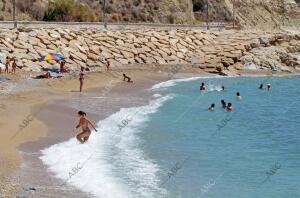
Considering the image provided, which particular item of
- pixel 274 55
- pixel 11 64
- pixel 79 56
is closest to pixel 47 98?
pixel 11 64

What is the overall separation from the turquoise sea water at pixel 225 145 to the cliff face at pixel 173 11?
78.2ft

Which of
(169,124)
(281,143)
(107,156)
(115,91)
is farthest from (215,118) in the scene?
(107,156)

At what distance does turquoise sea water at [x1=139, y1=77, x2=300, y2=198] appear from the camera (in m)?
17.6

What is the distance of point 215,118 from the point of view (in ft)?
101

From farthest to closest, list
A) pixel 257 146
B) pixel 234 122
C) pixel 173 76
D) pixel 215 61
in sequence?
1. pixel 215 61
2. pixel 173 76
3. pixel 234 122
4. pixel 257 146

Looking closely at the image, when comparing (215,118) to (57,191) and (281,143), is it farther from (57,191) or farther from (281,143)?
(57,191)

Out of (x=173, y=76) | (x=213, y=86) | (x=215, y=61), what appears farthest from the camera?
(x=215, y=61)

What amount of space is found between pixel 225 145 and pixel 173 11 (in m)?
46.5

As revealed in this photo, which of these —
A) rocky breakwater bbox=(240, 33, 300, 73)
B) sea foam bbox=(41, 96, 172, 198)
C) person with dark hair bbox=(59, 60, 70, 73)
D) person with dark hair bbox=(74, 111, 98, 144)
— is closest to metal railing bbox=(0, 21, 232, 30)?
rocky breakwater bbox=(240, 33, 300, 73)

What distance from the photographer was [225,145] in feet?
78.2

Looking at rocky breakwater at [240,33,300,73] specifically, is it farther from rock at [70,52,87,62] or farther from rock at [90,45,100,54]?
rock at [70,52,87,62]

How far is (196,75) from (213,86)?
5.06 meters

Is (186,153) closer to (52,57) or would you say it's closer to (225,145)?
(225,145)

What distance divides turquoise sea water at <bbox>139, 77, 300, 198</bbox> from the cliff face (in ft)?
78.2
